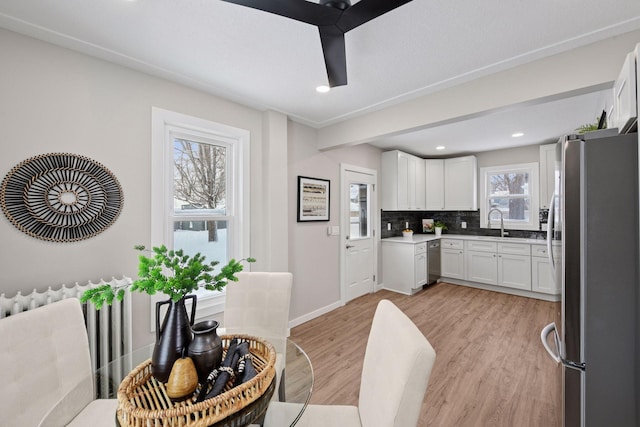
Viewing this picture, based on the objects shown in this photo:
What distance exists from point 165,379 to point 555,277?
1.99 metres

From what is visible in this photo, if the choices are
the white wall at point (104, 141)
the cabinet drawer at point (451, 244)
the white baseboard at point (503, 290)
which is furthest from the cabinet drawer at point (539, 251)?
the white wall at point (104, 141)

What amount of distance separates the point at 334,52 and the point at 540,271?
4.51m

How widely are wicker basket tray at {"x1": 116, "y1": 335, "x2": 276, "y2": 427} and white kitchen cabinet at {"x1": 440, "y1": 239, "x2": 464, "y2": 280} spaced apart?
15.2ft

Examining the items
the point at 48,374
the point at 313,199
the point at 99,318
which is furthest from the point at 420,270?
the point at 48,374

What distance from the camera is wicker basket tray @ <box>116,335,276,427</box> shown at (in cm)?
83

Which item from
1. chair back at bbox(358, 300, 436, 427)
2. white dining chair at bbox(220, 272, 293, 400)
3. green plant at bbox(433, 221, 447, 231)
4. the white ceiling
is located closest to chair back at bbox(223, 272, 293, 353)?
white dining chair at bbox(220, 272, 293, 400)

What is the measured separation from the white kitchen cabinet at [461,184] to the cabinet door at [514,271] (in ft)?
3.45

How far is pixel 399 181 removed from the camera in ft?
15.7

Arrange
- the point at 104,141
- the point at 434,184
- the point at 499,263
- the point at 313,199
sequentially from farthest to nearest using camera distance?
the point at 434,184 < the point at 499,263 < the point at 313,199 < the point at 104,141

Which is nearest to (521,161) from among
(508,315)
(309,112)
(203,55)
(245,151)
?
(508,315)

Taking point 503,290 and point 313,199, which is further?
point 503,290

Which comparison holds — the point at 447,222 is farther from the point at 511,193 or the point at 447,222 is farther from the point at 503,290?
the point at 503,290

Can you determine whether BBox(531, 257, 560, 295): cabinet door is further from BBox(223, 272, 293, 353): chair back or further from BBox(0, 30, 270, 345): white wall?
BBox(0, 30, 270, 345): white wall

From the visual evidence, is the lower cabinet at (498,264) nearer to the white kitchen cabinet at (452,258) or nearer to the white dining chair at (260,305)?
the white kitchen cabinet at (452,258)
